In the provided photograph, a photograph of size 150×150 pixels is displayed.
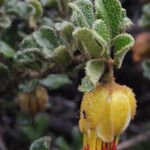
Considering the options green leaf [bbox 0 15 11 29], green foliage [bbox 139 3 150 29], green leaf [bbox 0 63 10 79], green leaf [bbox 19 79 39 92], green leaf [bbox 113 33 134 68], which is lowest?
green foliage [bbox 139 3 150 29]

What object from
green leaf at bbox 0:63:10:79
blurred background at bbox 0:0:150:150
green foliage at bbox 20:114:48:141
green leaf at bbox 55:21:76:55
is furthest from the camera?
green foliage at bbox 20:114:48:141

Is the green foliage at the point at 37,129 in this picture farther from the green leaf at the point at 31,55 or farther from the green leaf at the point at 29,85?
the green leaf at the point at 31,55

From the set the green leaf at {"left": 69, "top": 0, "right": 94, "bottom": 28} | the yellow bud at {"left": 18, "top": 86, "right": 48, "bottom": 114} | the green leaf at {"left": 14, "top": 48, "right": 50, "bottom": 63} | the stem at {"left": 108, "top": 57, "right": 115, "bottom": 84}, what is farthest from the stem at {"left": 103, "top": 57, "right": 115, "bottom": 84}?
the yellow bud at {"left": 18, "top": 86, "right": 48, "bottom": 114}

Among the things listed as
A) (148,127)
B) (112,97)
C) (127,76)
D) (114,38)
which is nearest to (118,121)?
(112,97)

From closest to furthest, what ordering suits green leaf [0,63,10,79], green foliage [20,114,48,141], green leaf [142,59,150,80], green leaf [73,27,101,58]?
1. green leaf [73,27,101,58]
2. green leaf [0,63,10,79]
3. green leaf [142,59,150,80]
4. green foliage [20,114,48,141]

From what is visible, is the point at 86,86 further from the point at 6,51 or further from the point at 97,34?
the point at 6,51

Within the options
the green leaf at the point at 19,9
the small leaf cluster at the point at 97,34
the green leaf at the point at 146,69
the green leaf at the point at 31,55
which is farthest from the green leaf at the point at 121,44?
the green leaf at the point at 146,69

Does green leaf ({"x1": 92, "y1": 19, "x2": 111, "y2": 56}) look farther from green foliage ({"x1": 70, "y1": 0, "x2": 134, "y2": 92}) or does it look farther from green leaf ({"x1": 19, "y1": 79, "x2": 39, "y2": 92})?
green leaf ({"x1": 19, "y1": 79, "x2": 39, "y2": 92})
